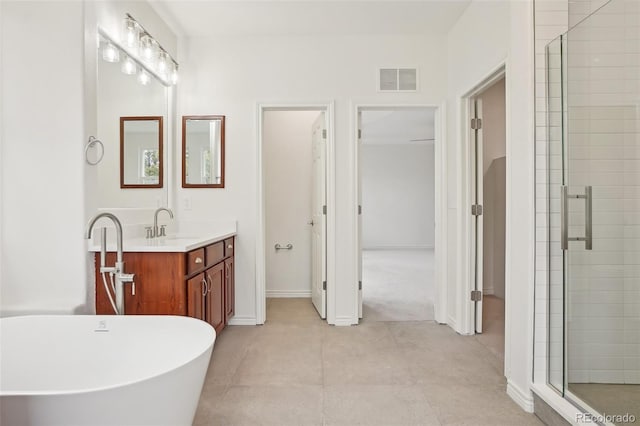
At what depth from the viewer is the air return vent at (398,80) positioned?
11.0ft

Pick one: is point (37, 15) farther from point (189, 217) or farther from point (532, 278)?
point (532, 278)

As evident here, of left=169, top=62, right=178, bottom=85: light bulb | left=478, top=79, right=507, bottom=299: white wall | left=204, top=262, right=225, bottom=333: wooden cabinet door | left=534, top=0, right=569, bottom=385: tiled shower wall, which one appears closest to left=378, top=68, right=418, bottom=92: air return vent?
left=478, top=79, right=507, bottom=299: white wall

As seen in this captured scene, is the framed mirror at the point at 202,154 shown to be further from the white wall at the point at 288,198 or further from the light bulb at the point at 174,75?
the white wall at the point at 288,198

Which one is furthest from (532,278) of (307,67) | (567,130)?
(307,67)

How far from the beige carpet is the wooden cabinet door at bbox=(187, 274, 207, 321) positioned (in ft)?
5.31

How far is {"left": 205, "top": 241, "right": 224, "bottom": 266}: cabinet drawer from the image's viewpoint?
8.84 ft

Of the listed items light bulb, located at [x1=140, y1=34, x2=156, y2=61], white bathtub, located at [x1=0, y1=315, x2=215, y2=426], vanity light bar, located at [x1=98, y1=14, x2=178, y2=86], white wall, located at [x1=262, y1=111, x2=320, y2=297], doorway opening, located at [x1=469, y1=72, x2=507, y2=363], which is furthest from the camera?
white wall, located at [x1=262, y1=111, x2=320, y2=297]

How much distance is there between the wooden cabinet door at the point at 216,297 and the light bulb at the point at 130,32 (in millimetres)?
1660

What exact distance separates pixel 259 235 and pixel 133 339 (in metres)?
1.73

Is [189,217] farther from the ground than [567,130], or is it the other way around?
[567,130]

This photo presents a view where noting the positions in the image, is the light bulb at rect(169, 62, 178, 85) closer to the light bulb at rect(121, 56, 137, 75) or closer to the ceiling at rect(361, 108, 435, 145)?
the light bulb at rect(121, 56, 137, 75)

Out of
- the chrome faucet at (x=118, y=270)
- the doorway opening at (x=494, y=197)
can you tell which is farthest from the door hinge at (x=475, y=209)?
the chrome faucet at (x=118, y=270)

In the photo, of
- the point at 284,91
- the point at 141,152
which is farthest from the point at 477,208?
the point at 141,152

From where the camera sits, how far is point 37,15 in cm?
206
